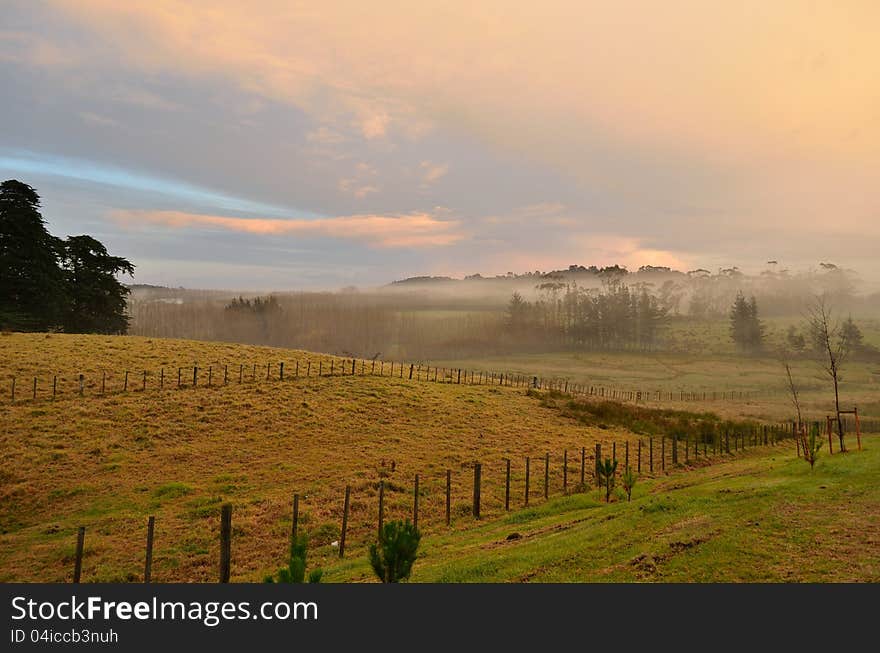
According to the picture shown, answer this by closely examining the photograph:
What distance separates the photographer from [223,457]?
30359mm

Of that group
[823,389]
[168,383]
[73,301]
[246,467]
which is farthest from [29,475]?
[823,389]

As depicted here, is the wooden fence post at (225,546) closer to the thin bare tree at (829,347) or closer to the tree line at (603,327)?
the thin bare tree at (829,347)

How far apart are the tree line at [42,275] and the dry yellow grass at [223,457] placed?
1357 centimetres

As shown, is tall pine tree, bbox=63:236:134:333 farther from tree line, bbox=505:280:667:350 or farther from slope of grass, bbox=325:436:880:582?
tree line, bbox=505:280:667:350

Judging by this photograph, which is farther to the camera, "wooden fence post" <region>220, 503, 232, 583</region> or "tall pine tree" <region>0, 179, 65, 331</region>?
"tall pine tree" <region>0, 179, 65, 331</region>

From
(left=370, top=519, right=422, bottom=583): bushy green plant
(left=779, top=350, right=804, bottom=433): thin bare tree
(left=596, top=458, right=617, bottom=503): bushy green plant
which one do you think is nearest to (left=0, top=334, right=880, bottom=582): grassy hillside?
(left=596, top=458, right=617, bottom=503): bushy green plant

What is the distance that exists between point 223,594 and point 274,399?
1426 inches

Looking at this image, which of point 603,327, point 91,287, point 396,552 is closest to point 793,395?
point 396,552

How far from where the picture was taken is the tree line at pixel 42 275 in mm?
61719

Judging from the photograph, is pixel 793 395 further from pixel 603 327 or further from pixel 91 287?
pixel 603 327

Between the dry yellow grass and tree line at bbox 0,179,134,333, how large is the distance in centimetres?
1357

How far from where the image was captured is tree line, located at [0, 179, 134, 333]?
202 ft

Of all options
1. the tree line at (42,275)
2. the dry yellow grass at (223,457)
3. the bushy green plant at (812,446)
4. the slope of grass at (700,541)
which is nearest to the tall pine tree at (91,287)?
the tree line at (42,275)

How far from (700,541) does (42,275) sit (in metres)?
75.3
